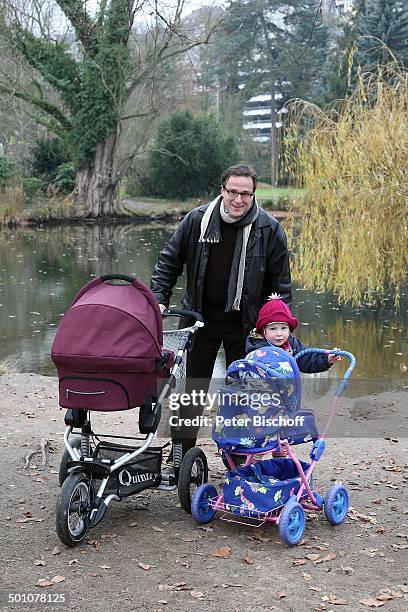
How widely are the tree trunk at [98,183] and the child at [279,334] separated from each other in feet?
99.7

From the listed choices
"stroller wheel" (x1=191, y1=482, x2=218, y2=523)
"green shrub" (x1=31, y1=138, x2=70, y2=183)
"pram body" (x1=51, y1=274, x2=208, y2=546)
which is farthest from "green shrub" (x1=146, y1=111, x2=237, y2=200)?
"stroller wheel" (x1=191, y1=482, x2=218, y2=523)

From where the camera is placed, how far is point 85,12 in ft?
99.3

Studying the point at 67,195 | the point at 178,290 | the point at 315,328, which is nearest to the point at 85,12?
the point at 67,195

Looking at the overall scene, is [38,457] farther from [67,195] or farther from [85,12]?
[67,195]

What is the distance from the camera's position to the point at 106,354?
4023 millimetres

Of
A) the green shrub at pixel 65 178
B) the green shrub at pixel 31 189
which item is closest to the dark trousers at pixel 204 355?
the green shrub at pixel 31 189

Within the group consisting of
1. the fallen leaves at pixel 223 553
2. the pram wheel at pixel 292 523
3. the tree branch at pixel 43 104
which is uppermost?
the tree branch at pixel 43 104

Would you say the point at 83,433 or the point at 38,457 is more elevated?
the point at 83,433

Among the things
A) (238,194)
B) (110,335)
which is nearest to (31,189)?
(238,194)

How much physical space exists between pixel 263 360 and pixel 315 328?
8553 mm

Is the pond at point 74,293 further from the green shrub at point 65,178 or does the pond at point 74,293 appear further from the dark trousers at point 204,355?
the green shrub at point 65,178

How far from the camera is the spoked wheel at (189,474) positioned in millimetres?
4348

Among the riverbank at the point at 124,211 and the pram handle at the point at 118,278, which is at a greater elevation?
the pram handle at the point at 118,278

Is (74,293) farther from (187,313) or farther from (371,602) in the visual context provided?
(371,602)
